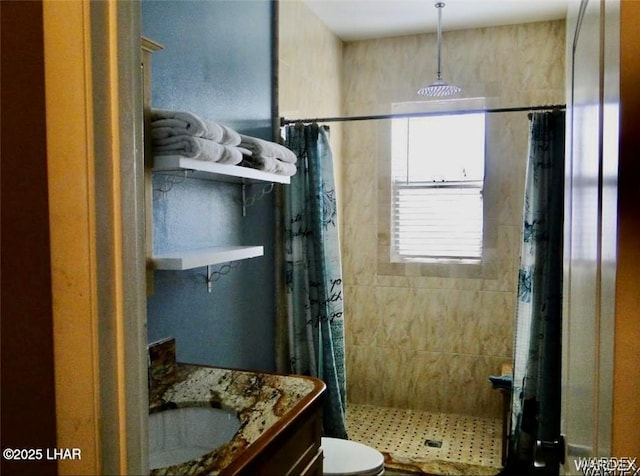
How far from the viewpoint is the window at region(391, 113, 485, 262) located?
11.4 feet

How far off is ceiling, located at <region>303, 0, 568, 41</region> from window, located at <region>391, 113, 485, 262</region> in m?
0.62

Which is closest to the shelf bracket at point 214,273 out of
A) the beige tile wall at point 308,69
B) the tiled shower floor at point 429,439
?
the beige tile wall at point 308,69

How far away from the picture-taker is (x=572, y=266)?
1.02 m

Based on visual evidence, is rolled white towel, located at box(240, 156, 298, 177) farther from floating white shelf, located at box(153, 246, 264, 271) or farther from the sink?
the sink

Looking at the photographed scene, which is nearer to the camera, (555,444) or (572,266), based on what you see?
(572,266)

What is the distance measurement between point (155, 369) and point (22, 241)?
4.08 ft

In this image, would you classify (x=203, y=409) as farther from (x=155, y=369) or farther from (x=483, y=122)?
(x=483, y=122)

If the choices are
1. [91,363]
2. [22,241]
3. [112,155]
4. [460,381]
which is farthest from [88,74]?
[460,381]

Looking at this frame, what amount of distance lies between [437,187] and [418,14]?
3.73ft

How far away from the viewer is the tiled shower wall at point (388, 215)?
132 inches

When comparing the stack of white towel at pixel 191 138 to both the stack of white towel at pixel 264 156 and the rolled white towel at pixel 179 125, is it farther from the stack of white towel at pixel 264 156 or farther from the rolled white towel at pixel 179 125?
the stack of white towel at pixel 264 156

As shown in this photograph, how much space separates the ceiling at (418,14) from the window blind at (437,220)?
106 cm

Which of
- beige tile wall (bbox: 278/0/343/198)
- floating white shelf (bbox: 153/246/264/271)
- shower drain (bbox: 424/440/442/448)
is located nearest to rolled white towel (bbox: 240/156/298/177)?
floating white shelf (bbox: 153/246/264/271)

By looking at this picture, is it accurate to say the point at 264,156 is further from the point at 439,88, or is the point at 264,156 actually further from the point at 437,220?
the point at 437,220
